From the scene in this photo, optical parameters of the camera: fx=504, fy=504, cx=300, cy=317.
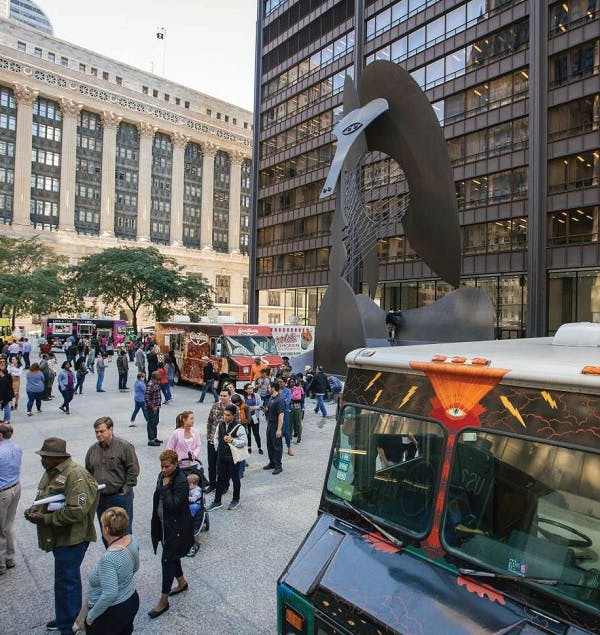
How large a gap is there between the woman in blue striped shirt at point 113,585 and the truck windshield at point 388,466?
1.52 m

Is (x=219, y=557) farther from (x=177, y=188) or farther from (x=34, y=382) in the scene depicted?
(x=177, y=188)

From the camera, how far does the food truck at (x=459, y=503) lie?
265cm

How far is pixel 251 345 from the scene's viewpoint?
2044 centimetres

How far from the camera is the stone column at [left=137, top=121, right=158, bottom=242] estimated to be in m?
80.2

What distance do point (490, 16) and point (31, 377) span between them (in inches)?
1302

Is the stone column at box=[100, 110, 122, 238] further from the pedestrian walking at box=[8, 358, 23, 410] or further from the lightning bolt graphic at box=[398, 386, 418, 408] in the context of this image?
the lightning bolt graphic at box=[398, 386, 418, 408]

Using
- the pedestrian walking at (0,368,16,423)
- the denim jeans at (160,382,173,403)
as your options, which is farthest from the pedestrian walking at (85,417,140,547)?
the denim jeans at (160,382,173,403)

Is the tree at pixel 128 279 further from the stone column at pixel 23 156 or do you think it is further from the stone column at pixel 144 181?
the stone column at pixel 144 181

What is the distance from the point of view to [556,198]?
29188 millimetres

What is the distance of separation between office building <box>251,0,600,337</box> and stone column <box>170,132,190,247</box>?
45199 millimetres

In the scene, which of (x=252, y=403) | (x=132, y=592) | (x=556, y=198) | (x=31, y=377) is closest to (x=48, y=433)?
(x=31, y=377)

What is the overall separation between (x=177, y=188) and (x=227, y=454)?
82918mm

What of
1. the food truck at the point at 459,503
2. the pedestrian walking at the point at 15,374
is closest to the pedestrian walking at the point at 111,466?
the food truck at the point at 459,503

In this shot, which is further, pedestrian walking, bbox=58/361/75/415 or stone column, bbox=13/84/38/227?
stone column, bbox=13/84/38/227
